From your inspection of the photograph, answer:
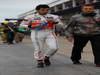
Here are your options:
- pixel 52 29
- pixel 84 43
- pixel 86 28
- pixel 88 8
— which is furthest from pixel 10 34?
pixel 88 8

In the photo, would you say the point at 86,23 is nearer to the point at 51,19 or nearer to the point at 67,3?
the point at 51,19

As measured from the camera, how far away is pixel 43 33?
9.95m

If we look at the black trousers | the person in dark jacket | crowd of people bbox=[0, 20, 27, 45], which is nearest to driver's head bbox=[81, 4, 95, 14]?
the person in dark jacket

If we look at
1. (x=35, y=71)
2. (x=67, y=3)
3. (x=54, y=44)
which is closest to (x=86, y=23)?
(x=54, y=44)

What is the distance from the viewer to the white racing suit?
9.89 meters

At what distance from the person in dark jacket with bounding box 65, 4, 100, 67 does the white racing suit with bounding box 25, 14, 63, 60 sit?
1.41 feet

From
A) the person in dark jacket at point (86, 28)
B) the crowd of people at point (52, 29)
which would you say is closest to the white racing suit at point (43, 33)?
the crowd of people at point (52, 29)

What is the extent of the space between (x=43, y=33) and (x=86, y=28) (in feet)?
3.38

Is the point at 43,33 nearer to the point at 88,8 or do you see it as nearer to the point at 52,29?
the point at 52,29

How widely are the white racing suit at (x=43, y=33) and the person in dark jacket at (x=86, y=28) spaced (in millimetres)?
429

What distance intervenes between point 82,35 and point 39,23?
109 centimetres

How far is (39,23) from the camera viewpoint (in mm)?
9867

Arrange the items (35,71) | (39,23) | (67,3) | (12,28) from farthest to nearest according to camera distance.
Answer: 1. (67,3)
2. (12,28)
3. (39,23)
4. (35,71)

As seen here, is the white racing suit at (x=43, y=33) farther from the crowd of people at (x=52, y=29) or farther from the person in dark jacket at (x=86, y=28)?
the person in dark jacket at (x=86, y=28)
